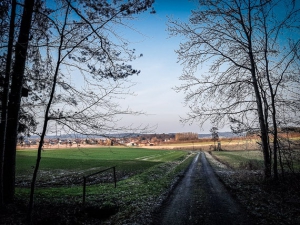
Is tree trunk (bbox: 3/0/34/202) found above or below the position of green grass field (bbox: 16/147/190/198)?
above

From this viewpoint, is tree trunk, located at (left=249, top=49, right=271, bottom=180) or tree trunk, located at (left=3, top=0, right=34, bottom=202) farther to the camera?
tree trunk, located at (left=249, top=49, right=271, bottom=180)

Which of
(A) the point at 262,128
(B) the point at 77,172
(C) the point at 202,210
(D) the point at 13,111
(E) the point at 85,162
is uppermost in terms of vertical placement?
(D) the point at 13,111

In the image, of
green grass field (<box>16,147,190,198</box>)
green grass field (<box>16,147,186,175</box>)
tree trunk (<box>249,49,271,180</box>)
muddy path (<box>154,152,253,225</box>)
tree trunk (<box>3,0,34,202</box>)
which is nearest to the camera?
muddy path (<box>154,152,253,225</box>)

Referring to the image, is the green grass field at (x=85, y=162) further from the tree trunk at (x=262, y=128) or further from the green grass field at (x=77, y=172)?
the tree trunk at (x=262, y=128)

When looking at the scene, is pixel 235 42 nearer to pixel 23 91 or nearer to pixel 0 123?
pixel 23 91

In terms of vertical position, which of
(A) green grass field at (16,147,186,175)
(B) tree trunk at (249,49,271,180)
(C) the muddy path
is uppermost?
(B) tree trunk at (249,49,271,180)

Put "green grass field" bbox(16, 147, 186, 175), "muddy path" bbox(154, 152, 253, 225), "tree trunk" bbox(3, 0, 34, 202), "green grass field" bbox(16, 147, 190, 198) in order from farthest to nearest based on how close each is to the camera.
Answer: "green grass field" bbox(16, 147, 186, 175), "green grass field" bbox(16, 147, 190, 198), "tree trunk" bbox(3, 0, 34, 202), "muddy path" bbox(154, 152, 253, 225)

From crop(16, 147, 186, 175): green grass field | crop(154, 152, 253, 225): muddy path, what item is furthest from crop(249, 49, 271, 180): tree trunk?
crop(16, 147, 186, 175): green grass field

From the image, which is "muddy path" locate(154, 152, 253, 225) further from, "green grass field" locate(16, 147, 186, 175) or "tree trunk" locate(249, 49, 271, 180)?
"green grass field" locate(16, 147, 186, 175)

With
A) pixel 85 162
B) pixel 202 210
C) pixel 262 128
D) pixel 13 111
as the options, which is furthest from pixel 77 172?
pixel 262 128

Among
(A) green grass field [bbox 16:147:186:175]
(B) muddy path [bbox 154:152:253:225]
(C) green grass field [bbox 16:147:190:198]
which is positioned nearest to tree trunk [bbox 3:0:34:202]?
(C) green grass field [bbox 16:147:190:198]

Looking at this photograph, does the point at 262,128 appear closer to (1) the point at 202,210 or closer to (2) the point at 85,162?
(1) the point at 202,210

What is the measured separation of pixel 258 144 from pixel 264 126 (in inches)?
52.8

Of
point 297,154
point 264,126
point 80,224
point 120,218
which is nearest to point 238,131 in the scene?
point 264,126
